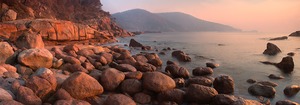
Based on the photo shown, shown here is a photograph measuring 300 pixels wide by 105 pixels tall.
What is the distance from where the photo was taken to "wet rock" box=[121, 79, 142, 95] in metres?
12.4

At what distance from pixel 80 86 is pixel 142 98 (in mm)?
3036

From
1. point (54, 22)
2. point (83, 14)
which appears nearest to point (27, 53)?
point (54, 22)

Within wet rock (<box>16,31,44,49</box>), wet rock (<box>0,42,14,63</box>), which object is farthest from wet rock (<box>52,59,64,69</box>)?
→ wet rock (<box>16,31,44,49</box>)

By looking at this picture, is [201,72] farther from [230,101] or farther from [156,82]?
[230,101]

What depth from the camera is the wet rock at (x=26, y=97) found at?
29.8 feet

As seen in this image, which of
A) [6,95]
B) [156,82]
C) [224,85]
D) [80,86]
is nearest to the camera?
[6,95]

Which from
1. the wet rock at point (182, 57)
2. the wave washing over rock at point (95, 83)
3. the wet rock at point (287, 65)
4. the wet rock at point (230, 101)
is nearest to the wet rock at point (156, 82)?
the wave washing over rock at point (95, 83)

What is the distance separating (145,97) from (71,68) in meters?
6.53

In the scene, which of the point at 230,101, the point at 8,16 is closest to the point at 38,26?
the point at 8,16

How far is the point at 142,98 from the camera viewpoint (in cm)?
1204

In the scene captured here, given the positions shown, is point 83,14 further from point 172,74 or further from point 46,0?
point 172,74

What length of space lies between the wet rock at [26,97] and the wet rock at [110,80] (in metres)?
3.63

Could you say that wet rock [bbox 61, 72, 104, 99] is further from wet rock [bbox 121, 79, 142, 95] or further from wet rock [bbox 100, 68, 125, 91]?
wet rock [bbox 121, 79, 142, 95]

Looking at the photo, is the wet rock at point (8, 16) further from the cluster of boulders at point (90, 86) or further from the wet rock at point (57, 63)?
the wet rock at point (57, 63)
